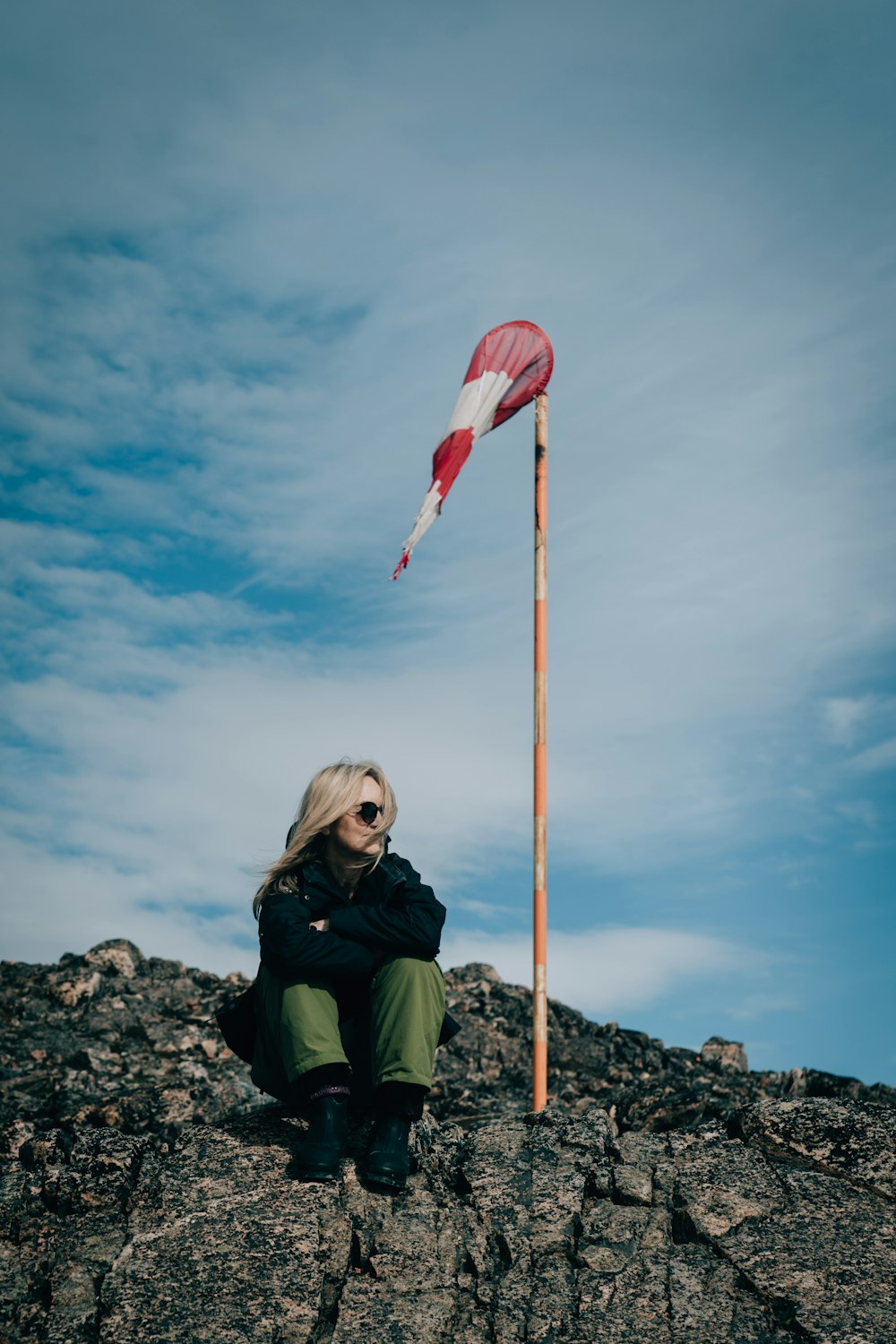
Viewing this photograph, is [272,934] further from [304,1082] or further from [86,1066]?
[86,1066]

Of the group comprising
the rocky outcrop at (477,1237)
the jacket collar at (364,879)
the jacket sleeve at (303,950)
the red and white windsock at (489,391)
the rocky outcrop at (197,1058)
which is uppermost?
the red and white windsock at (489,391)

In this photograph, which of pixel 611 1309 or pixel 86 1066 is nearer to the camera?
pixel 611 1309

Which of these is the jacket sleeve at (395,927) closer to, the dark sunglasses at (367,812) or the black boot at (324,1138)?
the dark sunglasses at (367,812)

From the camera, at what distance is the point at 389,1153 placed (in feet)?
18.4

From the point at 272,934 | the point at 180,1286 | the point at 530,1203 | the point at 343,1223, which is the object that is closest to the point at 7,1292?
the point at 180,1286

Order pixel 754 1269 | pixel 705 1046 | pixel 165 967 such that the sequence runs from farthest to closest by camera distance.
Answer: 1. pixel 165 967
2. pixel 705 1046
3. pixel 754 1269

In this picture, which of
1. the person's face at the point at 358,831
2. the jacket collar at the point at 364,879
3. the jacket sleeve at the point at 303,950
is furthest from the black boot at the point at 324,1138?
the person's face at the point at 358,831

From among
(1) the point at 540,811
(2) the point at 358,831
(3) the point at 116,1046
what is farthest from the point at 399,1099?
(3) the point at 116,1046

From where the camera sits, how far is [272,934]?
566 cm

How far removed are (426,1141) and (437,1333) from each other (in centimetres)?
126

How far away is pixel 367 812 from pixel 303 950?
0.79 meters

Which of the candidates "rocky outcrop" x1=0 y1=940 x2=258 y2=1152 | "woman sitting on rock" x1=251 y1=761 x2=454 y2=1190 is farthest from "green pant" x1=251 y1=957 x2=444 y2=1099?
"rocky outcrop" x1=0 y1=940 x2=258 y2=1152

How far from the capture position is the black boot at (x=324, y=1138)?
5.61 metres

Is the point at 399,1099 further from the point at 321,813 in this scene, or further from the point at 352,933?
the point at 321,813
